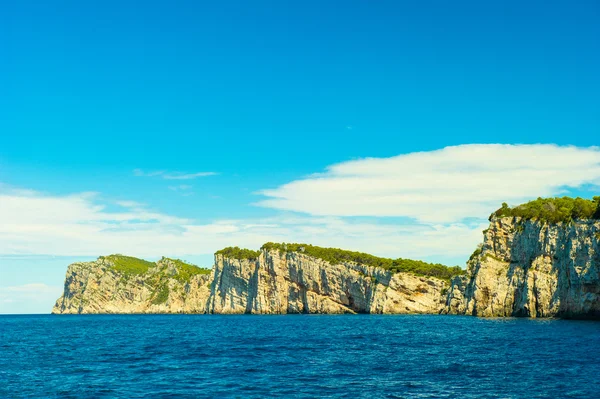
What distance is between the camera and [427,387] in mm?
32281

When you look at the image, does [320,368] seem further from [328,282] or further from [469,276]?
[328,282]

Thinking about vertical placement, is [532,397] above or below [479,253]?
below

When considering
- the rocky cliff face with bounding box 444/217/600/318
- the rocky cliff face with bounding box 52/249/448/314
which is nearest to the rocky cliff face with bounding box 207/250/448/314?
the rocky cliff face with bounding box 52/249/448/314

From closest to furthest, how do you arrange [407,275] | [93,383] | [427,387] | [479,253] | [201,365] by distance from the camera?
[427,387] → [93,383] → [201,365] → [479,253] → [407,275]

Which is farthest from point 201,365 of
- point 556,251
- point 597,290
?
point 556,251

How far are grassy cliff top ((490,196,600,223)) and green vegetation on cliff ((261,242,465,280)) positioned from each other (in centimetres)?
4046

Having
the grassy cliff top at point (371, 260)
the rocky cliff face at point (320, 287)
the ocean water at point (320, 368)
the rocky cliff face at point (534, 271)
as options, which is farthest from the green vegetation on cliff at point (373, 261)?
the ocean water at point (320, 368)

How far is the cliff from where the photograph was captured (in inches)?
3383

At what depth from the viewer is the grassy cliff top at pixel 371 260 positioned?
15550 cm

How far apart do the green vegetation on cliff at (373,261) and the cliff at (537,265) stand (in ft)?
94.9

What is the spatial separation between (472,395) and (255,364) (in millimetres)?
19094

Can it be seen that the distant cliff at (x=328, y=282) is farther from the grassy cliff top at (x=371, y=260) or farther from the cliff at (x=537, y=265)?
the cliff at (x=537, y=265)

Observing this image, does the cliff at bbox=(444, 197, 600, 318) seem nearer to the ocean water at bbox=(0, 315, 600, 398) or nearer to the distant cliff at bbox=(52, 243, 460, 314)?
the distant cliff at bbox=(52, 243, 460, 314)

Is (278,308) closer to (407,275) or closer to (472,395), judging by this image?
(407,275)
